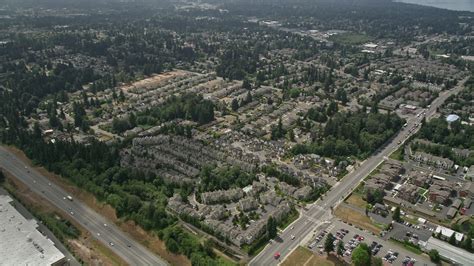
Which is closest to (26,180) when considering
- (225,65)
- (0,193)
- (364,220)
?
(0,193)

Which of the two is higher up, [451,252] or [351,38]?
[351,38]

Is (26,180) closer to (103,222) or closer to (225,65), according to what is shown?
(103,222)

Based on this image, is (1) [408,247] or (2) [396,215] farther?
(2) [396,215]

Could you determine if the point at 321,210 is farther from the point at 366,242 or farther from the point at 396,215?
the point at 396,215

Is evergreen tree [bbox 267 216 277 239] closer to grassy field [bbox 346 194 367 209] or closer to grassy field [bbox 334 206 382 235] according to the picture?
grassy field [bbox 334 206 382 235]

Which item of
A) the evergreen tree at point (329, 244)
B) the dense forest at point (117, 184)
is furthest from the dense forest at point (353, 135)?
the dense forest at point (117, 184)

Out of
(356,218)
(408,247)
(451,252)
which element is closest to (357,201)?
(356,218)
